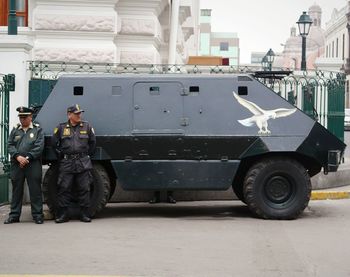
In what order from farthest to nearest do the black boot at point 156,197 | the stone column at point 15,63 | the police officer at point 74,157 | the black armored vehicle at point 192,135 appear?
1. the stone column at point 15,63
2. the black boot at point 156,197
3. the black armored vehicle at point 192,135
4. the police officer at point 74,157

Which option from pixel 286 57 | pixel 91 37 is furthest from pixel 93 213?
pixel 286 57

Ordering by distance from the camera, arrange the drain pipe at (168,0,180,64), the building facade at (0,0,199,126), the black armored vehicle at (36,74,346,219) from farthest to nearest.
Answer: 1. the drain pipe at (168,0,180,64)
2. the building facade at (0,0,199,126)
3. the black armored vehicle at (36,74,346,219)

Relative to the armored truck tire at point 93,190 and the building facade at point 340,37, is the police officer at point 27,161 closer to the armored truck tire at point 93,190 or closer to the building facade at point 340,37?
the armored truck tire at point 93,190

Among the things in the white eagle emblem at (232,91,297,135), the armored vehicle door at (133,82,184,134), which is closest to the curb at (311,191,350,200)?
the white eagle emblem at (232,91,297,135)

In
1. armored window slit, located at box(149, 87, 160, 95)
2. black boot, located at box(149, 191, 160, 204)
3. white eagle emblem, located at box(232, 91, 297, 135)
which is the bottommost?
black boot, located at box(149, 191, 160, 204)

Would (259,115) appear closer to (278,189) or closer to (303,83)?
(278,189)

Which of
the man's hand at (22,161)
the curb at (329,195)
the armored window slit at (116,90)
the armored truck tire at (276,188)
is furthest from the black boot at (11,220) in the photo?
the curb at (329,195)

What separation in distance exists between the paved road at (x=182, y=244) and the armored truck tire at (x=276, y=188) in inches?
8.3

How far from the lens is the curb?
1579 centimetres

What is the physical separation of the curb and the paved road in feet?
4.68

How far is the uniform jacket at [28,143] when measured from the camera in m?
12.4

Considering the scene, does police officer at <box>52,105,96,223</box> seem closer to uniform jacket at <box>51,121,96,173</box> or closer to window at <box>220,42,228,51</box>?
uniform jacket at <box>51,121,96,173</box>

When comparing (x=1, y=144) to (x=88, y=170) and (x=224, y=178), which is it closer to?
(x=88, y=170)

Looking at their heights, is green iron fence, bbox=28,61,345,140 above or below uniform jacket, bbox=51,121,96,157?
above
